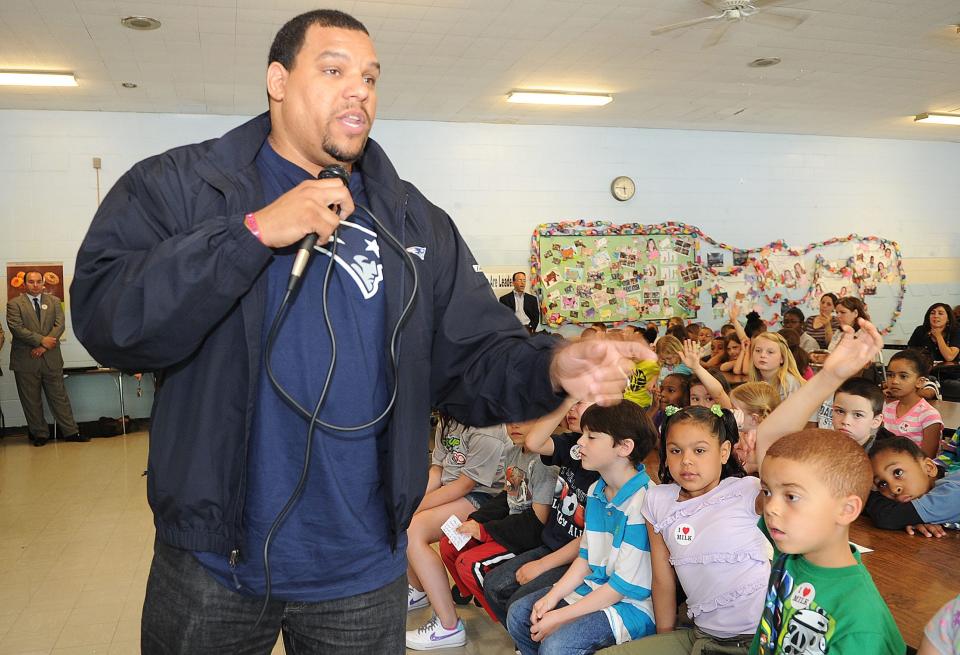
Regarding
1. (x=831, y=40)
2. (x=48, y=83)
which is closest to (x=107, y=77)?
(x=48, y=83)

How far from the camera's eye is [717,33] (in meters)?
6.02

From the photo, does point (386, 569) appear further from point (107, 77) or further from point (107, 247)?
point (107, 77)

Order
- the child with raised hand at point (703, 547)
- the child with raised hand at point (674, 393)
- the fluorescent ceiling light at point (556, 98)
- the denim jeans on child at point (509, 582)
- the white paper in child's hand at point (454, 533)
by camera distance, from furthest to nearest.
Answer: the fluorescent ceiling light at point (556, 98)
the child with raised hand at point (674, 393)
the white paper in child's hand at point (454, 533)
the denim jeans on child at point (509, 582)
the child with raised hand at point (703, 547)

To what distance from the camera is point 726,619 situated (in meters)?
2.16

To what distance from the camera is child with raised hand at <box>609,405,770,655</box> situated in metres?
2.16

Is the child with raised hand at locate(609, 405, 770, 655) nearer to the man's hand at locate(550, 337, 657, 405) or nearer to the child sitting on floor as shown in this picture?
the child sitting on floor

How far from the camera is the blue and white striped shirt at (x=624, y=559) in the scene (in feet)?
8.09

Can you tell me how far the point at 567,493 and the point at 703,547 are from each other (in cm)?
87

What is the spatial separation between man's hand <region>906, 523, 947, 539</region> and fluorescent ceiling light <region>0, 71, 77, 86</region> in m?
7.44

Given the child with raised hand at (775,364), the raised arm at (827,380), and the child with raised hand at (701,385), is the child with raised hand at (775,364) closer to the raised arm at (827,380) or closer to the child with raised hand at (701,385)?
the child with raised hand at (701,385)

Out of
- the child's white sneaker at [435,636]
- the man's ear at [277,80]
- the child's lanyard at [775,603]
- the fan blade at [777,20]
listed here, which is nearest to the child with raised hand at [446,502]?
the child's white sneaker at [435,636]

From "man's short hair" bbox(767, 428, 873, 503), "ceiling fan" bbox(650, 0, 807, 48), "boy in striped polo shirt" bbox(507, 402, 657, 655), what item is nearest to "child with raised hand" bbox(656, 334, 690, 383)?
"ceiling fan" bbox(650, 0, 807, 48)

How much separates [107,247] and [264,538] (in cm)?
54

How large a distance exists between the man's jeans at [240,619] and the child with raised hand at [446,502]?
1.96 metres
